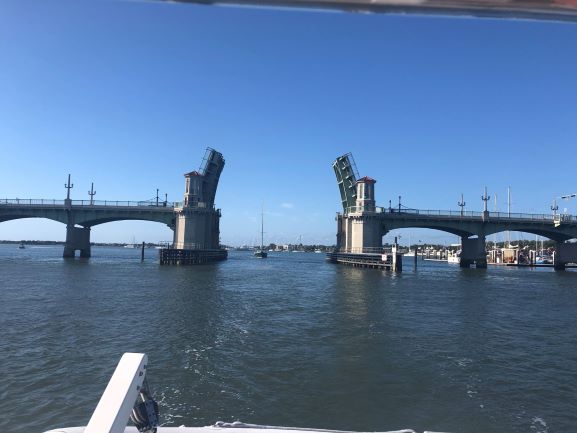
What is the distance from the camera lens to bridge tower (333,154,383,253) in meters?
66.3

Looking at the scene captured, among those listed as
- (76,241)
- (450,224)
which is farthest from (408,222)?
(76,241)


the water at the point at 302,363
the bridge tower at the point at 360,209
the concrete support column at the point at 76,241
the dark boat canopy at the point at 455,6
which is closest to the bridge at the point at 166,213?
the concrete support column at the point at 76,241

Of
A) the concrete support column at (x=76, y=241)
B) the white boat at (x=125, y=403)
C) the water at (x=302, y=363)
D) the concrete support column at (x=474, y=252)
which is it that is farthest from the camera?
the concrete support column at (x=474, y=252)

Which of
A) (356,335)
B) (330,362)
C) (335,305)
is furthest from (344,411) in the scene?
(335,305)

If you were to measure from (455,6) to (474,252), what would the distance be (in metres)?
78.0

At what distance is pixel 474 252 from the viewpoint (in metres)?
72.7

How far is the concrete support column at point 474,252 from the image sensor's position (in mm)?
70062

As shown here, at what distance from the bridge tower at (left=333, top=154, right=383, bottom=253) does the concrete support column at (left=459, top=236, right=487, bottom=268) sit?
659 inches

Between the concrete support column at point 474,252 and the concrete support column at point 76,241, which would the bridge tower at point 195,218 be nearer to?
the concrete support column at point 76,241

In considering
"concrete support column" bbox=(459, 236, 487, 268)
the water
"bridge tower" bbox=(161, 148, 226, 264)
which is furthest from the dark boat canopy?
"concrete support column" bbox=(459, 236, 487, 268)

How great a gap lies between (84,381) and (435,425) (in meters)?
7.63

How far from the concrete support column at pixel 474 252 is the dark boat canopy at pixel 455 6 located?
73.8 metres

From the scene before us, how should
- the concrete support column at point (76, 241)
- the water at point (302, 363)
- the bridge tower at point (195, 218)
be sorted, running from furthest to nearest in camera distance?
the concrete support column at point (76, 241) → the bridge tower at point (195, 218) → the water at point (302, 363)

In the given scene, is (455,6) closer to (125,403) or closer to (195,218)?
(125,403)
